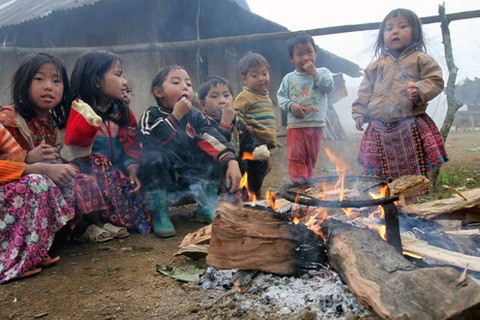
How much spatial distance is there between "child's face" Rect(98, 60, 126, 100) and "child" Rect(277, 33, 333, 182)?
6.19 ft

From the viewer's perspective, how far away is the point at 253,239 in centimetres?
212

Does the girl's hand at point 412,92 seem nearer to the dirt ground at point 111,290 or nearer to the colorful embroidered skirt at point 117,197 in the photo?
the dirt ground at point 111,290

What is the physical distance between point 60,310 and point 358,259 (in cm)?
148

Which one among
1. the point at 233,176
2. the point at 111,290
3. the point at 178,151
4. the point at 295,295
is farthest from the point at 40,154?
the point at 295,295

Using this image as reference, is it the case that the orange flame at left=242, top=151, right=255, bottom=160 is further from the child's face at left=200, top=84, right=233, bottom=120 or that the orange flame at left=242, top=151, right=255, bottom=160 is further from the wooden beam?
the wooden beam

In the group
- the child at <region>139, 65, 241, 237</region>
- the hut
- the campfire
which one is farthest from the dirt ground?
the hut

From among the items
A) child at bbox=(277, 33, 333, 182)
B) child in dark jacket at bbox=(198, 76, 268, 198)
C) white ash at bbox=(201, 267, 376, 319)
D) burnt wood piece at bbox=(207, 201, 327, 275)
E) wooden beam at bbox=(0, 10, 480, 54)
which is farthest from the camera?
wooden beam at bbox=(0, 10, 480, 54)

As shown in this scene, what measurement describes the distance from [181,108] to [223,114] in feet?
2.02

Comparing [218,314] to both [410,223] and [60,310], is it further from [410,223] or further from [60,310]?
[410,223]

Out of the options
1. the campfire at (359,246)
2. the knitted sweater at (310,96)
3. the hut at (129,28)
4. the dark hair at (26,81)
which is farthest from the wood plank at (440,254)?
the hut at (129,28)

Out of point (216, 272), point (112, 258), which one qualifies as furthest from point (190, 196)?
point (216, 272)

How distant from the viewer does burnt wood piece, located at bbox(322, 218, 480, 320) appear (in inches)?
52.4

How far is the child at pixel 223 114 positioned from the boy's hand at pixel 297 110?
55 centimetres

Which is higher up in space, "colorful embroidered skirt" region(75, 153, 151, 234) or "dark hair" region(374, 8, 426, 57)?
"dark hair" region(374, 8, 426, 57)
